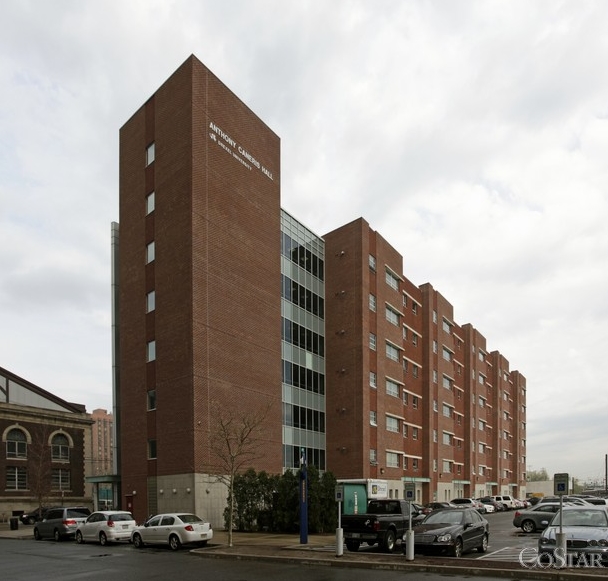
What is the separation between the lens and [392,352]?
60.9 metres

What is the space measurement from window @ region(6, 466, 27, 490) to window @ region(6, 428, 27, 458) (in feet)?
3.94

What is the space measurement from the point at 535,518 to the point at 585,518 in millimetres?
13570

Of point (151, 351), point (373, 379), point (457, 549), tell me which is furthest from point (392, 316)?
point (457, 549)

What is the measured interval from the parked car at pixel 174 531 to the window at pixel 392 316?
118ft

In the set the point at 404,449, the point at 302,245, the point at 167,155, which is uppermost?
the point at 167,155

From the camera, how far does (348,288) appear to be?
55.4 metres

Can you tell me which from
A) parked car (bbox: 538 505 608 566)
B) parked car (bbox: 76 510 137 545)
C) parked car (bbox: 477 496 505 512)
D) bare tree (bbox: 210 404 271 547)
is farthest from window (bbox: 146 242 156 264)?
parked car (bbox: 477 496 505 512)

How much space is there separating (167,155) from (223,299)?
390 inches

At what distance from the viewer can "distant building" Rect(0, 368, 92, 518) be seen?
6181 cm

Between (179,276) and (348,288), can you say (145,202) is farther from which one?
(348,288)

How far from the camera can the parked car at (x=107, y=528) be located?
29.2 m

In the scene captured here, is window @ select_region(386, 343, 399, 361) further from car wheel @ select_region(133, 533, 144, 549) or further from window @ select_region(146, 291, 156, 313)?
car wheel @ select_region(133, 533, 144, 549)

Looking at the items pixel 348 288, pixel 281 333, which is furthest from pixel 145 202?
pixel 348 288

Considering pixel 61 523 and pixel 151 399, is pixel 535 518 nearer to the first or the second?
pixel 151 399
